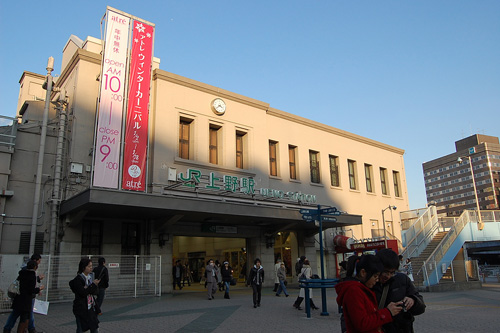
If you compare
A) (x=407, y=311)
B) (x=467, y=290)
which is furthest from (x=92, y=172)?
(x=467, y=290)

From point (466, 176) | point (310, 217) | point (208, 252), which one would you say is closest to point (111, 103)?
point (310, 217)

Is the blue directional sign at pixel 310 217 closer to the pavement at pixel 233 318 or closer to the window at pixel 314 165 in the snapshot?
the pavement at pixel 233 318

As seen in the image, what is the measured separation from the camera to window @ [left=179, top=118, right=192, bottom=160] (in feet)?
73.3

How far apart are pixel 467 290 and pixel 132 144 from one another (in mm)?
18942

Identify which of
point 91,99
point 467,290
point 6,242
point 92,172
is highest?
point 91,99

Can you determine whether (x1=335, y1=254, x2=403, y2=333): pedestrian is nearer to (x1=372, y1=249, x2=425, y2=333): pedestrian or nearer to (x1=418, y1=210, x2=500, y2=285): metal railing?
(x1=372, y1=249, x2=425, y2=333): pedestrian

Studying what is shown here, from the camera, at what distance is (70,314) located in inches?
504

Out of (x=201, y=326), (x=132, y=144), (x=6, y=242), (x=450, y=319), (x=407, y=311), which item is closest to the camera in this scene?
(x=407, y=311)

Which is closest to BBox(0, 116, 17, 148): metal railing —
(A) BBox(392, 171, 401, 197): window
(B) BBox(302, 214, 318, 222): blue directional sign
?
(B) BBox(302, 214, 318, 222): blue directional sign

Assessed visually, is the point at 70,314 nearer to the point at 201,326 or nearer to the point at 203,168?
the point at 201,326

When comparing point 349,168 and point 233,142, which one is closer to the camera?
point 233,142

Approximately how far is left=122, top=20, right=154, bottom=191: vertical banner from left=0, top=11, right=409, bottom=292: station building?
517mm

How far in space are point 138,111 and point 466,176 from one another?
144 metres

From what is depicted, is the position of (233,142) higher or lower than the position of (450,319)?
higher
